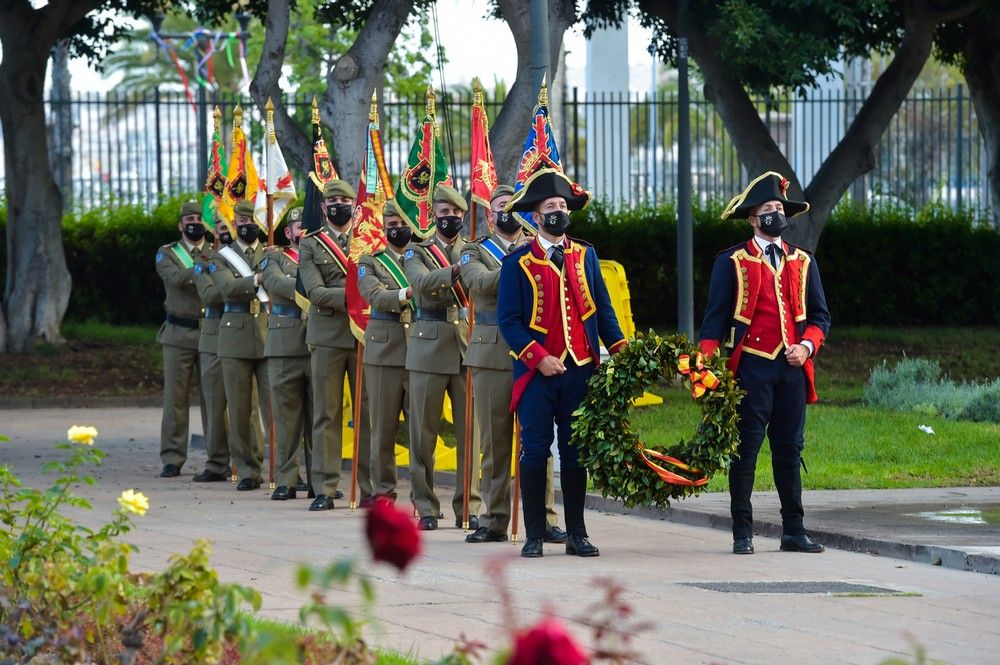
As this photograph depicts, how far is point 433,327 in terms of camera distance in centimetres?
1181

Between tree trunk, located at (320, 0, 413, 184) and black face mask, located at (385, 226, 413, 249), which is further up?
tree trunk, located at (320, 0, 413, 184)

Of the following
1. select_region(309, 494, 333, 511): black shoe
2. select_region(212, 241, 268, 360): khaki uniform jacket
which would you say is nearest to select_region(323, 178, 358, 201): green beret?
select_region(212, 241, 268, 360): khaki uniform jacket

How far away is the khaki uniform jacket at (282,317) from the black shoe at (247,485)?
1.12m

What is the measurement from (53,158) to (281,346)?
57.3 feet

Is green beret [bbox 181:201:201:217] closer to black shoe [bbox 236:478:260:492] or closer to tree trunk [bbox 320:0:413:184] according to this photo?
tree trunk [bbox 320:0:413:184]

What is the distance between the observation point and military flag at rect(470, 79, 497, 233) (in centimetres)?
1231

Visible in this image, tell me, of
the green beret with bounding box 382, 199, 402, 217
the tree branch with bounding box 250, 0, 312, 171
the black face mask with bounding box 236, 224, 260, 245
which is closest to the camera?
the green beret with bounding box 382, 199, 402, 217

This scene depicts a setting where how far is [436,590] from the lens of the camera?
906 cm

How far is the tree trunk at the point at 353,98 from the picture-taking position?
1753cm

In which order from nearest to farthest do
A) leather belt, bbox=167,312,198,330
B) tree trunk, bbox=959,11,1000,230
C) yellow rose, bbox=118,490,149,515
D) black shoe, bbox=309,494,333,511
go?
yellow rose, bbox=118,490,149,515
black shoe, bbox=309,494,333,511
leather belt, bbox=167,312,198,330
tree trunk, bbox=959,11,1000,230

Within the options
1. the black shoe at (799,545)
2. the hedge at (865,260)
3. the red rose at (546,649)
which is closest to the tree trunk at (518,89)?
the hedge at (865,260)

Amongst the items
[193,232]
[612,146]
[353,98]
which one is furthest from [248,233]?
[612,146]

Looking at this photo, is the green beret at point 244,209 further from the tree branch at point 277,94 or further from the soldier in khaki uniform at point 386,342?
the tree branch at point 277,94

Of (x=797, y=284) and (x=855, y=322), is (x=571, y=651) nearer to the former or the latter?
(x=797, y=284)
